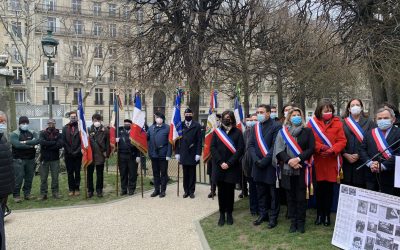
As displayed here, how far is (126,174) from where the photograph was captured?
388 inches

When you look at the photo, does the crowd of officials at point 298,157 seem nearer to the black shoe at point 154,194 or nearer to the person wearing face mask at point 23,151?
the person wearing face mask at point 23,151

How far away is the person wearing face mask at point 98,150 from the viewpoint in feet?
30.8

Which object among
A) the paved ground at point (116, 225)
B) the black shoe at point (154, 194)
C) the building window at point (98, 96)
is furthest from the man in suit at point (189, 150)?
the building window at point (98, 96)

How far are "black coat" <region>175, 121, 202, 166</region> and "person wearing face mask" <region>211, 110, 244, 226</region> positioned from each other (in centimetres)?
237

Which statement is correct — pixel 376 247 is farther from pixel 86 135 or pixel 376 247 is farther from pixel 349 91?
pixel 349 91

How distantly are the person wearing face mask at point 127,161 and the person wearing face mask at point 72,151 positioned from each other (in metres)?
1.00

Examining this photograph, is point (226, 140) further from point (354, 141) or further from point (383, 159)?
point (383, 159)

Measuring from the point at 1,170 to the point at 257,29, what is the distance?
14383 millimetres

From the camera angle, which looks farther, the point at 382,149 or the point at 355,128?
the point at 355,128

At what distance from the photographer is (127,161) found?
9719 mm

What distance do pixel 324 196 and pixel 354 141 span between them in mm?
1009

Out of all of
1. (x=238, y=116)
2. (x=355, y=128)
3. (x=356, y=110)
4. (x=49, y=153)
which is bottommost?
(x=49, y=153)

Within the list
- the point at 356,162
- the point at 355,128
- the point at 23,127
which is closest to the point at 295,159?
the point at 356,162

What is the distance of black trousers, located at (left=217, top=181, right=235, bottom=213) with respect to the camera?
6.72 m
